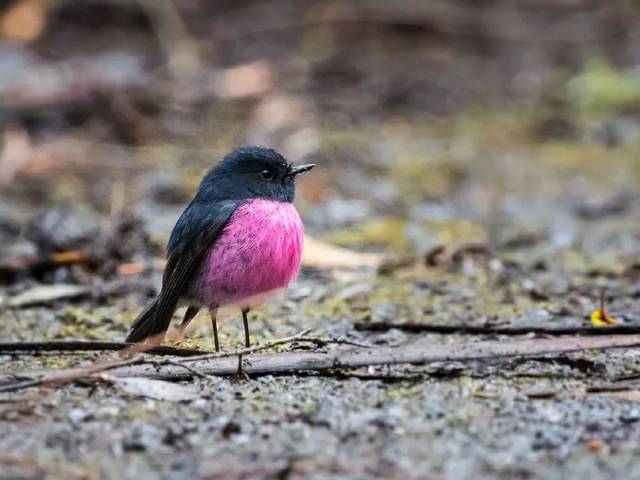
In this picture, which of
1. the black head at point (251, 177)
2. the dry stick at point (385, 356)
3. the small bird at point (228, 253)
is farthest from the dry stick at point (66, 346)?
the black head at point (251, 177)

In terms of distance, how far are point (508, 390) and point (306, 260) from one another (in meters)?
2.65

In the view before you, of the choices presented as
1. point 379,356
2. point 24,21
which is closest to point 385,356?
point 379,356

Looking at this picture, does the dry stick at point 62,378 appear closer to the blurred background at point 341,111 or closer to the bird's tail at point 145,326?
the bird's tail at point 145,326

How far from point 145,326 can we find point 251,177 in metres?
0.79

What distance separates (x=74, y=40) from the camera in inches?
491

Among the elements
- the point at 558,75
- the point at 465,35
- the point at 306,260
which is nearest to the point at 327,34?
the point at 465,35

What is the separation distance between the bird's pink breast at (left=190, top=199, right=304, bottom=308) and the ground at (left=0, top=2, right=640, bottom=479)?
299 mm

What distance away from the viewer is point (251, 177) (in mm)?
4680

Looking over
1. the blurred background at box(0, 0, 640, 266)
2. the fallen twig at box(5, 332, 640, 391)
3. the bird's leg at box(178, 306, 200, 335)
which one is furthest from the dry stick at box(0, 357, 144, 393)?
the blurred background at box(0, 0, 640, 266)

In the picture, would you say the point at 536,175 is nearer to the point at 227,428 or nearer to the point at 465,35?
the point at 465,35

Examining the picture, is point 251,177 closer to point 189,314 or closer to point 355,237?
point 189,314

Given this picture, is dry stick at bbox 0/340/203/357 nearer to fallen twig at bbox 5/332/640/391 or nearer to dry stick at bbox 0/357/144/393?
fallen twig at bbox 5/332/640/391

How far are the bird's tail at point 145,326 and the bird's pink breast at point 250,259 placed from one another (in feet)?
0.60

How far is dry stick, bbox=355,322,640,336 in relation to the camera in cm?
425
